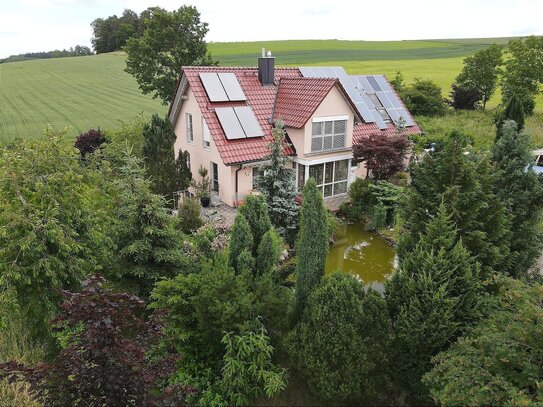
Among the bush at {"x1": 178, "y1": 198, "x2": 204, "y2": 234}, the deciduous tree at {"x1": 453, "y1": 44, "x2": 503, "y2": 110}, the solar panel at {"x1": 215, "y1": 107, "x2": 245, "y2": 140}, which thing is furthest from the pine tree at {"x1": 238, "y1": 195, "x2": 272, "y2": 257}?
the deciduous tree at {"x1": 453, "y1": 44, "x2": 503, "y2": 110}

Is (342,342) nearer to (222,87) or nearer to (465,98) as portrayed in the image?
(222,87)

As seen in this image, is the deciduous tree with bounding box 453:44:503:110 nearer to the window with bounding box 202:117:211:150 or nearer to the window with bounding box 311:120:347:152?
the window with bounding box 311:120:347:152

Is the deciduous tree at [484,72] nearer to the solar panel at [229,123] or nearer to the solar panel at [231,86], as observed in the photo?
the solar panel at [231,86]

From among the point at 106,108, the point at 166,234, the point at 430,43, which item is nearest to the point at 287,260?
the point at 166,234

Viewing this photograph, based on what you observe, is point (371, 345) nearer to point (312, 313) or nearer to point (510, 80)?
point (312, 313)

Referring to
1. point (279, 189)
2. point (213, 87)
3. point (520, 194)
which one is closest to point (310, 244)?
point (279, 189)

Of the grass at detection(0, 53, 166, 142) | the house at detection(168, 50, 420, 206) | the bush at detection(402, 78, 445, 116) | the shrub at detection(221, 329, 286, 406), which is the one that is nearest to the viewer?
the shrub at detection(221, 329, 286, 406)
